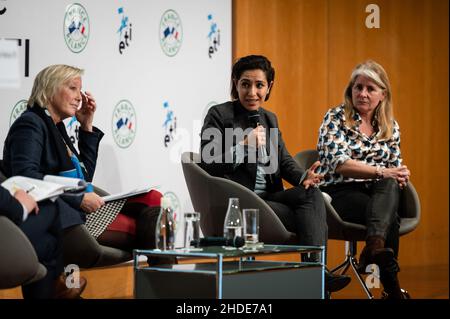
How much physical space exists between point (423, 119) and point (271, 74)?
2.97 metres

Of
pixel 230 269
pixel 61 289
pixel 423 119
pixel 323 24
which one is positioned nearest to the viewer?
pixel 230 269

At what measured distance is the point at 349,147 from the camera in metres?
4.34

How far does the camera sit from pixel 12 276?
2.66 meters

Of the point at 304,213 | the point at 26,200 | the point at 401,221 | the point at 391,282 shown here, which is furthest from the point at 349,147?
the point at 26,200

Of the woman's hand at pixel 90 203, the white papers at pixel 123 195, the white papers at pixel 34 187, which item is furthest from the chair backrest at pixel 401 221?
the white papers at pixel 34 187

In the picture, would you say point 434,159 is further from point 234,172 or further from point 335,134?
point 234,172

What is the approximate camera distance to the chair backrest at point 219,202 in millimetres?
3828

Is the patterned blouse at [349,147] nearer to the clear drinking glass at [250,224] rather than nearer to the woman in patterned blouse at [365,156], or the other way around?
the woman in patterned blouse at [365,156]

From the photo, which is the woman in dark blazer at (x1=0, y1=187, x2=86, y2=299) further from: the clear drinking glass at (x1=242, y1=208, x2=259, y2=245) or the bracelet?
the bracelet

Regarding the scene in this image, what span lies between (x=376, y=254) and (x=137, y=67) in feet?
6.29

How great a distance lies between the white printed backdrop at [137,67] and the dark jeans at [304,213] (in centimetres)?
97

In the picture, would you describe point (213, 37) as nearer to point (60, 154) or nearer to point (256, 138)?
point (256, 138)

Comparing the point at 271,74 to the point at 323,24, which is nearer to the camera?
the point at 271,74
